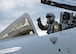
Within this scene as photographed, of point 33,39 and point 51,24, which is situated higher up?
point 51,24

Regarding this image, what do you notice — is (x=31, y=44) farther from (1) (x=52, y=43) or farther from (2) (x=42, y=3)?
(2) (x=42, y=3)

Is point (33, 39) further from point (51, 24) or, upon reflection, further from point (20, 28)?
point (51, 24)

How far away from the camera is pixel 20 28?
11.5 m

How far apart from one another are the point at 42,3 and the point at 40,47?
9.59 ft

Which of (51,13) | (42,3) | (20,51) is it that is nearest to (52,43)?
(20,51)

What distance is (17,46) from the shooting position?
34.6ft

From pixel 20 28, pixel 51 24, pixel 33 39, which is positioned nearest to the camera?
pixel 33 39

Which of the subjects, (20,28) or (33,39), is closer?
(33,39)

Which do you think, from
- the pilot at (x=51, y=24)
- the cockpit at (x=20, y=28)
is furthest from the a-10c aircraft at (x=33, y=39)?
the pilot at (x=51, y=24)

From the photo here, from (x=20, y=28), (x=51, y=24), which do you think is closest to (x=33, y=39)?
(x=20, y=28)

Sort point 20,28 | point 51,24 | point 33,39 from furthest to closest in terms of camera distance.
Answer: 1. point 51,24
2. point 20,28
3. point 33,39

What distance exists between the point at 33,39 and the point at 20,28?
965mm

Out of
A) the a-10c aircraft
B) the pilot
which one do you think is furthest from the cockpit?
the pilot

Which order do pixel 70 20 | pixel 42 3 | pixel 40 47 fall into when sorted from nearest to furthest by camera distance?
pixel 40 47 → pixel 70 20 → pixel 42 3
